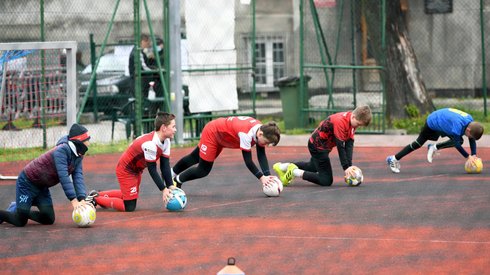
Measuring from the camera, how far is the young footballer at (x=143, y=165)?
12742 millimetres

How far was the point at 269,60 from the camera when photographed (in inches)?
1307

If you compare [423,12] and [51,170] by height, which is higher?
[423,12]

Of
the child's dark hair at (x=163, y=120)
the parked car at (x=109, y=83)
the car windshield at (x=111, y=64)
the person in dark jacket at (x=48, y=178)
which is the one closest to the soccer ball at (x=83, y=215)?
the person in dark jacket at (x=48, y=178)

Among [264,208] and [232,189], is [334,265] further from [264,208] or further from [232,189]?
[232,189]

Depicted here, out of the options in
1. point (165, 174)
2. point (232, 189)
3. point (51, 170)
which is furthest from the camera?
point (232, 189)

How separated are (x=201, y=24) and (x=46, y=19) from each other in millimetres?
3129

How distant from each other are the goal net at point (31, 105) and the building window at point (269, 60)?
37.8ft

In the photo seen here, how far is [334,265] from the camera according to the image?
966cm

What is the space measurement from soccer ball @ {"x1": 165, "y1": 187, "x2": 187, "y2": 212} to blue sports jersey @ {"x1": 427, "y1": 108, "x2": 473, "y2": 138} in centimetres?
479

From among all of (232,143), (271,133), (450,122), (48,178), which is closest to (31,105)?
(232,143)

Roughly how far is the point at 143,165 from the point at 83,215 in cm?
162

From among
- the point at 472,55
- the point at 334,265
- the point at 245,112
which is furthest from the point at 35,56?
the point at 472,55

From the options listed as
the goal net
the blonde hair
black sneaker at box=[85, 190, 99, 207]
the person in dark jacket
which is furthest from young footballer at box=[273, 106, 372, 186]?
the goal net

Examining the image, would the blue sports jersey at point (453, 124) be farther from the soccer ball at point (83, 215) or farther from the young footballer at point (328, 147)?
the soccer ball at point (83, 215)
